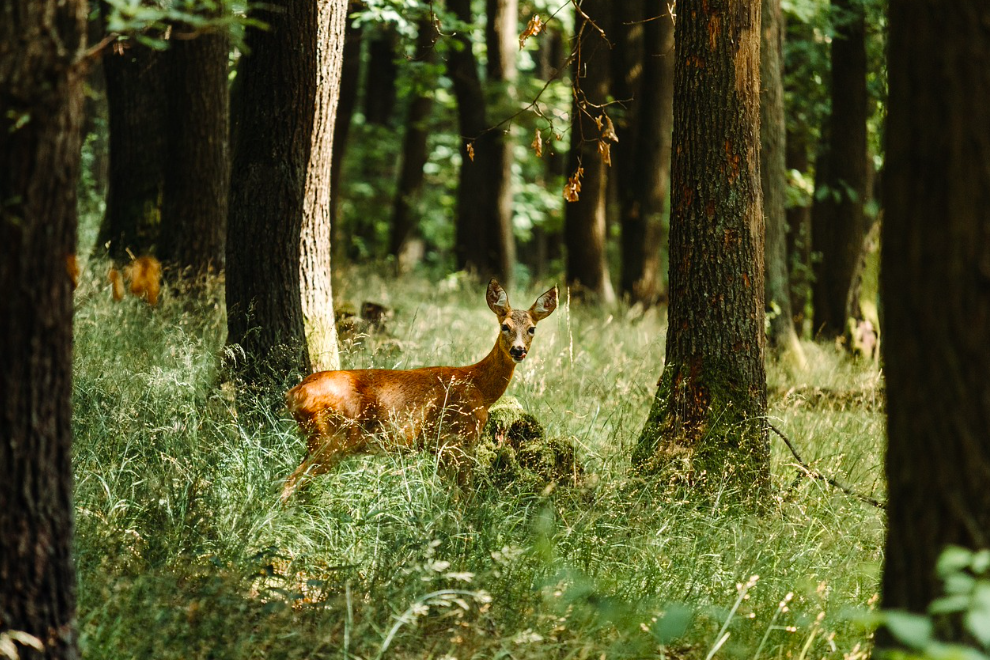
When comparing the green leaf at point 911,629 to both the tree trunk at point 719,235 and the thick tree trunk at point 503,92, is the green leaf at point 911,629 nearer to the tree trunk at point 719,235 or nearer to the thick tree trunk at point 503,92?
the tree trunk at point 719,235

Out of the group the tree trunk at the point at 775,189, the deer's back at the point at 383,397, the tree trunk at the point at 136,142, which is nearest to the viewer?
the deer's back at the point at 383,397

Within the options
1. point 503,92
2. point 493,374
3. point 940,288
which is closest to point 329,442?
point 493,374

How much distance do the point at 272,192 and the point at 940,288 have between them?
472cm

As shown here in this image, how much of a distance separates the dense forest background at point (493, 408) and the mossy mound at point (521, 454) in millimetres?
24

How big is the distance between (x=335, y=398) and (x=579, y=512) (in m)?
1.78

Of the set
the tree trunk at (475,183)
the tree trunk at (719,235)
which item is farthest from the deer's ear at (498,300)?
the tree trunk at (475,183)

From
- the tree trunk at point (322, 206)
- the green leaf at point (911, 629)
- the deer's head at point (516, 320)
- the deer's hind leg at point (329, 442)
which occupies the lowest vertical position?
the deer's hind leg at point (329, 442)

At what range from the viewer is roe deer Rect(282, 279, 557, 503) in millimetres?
5621

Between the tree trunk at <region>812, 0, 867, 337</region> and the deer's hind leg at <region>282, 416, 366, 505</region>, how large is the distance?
8416 millimetres

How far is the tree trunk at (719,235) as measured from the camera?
5715 mm

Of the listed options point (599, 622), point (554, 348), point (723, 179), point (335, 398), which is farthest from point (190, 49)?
point (599, 622)

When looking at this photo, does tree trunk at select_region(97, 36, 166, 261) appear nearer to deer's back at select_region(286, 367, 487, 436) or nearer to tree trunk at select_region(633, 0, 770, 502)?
deer's back at select_region(286, 367, 487, 436)

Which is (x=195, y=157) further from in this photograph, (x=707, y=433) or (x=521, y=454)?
(x=707, y=433)

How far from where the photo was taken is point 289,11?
249 inches
